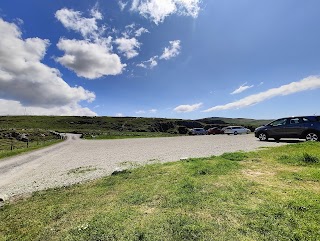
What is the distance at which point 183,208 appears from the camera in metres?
5.93

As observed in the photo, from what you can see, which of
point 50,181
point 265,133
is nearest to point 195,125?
point 265,133

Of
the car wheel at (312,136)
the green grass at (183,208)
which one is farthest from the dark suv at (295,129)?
the green grass at (183,208)

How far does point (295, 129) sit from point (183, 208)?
19.0 m

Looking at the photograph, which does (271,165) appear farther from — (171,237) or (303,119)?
(303,119)

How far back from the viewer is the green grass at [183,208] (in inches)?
188

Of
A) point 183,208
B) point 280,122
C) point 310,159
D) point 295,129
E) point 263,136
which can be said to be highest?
point 280,122

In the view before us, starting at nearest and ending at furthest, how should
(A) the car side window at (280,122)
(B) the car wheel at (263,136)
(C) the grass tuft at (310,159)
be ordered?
(C) the grass tuft at (310,159) < (A) the car side window at (280,122) < (B) the car wheel at (263,136)

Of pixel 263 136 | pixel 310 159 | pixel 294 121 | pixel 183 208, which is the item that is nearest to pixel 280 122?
pixel 294 121

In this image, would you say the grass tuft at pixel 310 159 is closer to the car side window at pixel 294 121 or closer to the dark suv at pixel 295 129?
the dark suv at pixel 295 129

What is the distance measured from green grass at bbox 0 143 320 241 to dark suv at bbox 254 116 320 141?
41.4 feet

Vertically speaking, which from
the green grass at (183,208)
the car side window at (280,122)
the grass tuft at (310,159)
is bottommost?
the green grass at (183,208)

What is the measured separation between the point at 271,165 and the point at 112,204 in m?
6.19

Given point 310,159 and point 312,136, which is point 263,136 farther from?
point 310,159

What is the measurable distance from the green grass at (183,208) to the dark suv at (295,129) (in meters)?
12.6
